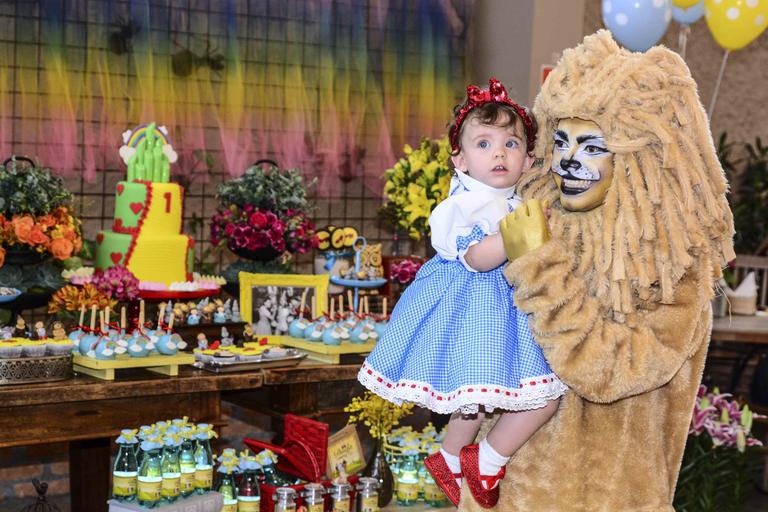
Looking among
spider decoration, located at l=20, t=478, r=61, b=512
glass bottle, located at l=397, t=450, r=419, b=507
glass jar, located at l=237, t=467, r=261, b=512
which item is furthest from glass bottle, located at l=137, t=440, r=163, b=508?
glass bottle, located at l=397, t=450, r=419, b=507

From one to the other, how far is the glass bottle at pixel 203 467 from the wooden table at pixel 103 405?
1.02ft

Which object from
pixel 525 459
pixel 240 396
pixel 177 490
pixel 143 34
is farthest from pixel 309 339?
pixel 143 34

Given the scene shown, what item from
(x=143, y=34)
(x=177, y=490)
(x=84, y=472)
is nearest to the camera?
(x=177, y=490)

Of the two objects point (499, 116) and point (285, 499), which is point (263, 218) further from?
point (499, 116)

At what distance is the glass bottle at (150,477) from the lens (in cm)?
296

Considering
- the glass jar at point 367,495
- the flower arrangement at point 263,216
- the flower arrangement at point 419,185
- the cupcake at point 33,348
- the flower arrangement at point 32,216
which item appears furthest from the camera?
the flower arrangement at point 263,216

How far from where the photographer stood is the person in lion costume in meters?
2.01

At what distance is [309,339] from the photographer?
3.96 meters

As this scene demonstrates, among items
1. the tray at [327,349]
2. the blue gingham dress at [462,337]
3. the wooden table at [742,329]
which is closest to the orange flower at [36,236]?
the tray at [327,349]

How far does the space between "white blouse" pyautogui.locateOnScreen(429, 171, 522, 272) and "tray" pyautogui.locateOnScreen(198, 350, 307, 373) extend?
62.3 inches

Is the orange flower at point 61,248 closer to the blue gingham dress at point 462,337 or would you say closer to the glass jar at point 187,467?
→ the glass jar at point 187,467

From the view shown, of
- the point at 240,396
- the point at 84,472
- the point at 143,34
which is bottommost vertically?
the point at 84,472

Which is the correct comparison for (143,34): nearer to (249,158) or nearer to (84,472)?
(249,158)

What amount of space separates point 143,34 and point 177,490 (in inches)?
139
